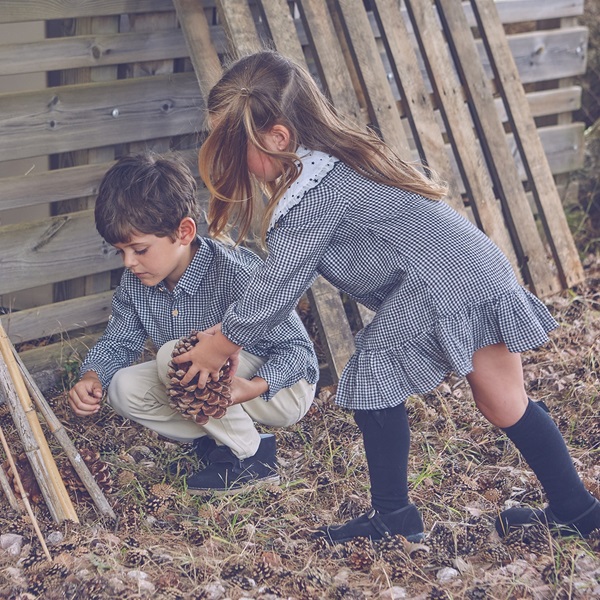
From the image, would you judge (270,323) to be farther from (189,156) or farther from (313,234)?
(189,156)

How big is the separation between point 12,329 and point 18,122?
839 mm

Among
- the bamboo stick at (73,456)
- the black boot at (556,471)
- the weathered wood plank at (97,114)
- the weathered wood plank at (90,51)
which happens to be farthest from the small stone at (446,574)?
the weathered wood plank at (90,51)

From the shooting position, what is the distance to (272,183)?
8.13 ft

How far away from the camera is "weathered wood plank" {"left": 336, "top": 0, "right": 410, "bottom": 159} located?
3.86 metres

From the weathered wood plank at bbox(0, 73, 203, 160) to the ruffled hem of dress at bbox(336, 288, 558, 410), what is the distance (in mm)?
1826

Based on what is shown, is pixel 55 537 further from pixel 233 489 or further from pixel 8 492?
pixel 233 489

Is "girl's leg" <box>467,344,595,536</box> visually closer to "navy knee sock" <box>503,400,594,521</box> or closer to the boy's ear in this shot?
"navy knee sock" <box>503,400,594,521</box>

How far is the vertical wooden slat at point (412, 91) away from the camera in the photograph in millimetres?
4031

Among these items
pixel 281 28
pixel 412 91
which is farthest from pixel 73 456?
pixel 412 91

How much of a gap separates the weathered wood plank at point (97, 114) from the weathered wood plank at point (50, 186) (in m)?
0.09

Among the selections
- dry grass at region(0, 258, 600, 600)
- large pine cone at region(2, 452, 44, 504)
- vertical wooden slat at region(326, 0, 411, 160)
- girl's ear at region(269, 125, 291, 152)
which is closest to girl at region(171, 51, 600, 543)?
girl's ear at region(269, 125, 291, 152)

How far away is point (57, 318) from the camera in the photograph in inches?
147

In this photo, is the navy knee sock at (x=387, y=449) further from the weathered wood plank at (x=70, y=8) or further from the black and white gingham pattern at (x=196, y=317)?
the weathered wood plank at (x=70, y=8)

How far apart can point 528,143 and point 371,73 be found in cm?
107
